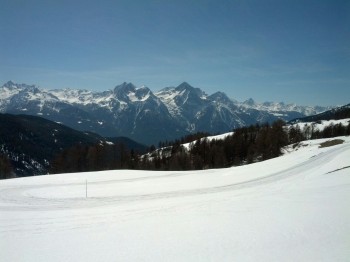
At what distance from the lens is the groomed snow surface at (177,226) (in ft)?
34.0

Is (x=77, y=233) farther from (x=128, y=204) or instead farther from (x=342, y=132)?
(x=342, y=132)

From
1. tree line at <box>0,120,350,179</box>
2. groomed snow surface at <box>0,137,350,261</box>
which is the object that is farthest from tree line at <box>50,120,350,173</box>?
groomed snow surface at <box>0,137,350,261</box>

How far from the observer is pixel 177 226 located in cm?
1366

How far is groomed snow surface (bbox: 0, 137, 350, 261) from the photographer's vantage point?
10.4 meters

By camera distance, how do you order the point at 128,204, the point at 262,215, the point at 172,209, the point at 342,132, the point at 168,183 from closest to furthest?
the point at 262,215, the point at 172,209, the point at 128,204, the point at 168,183, the point at 342,132

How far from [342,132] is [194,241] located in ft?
468

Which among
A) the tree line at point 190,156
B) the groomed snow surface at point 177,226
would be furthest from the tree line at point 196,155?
the groomed snow surface at point 177,226

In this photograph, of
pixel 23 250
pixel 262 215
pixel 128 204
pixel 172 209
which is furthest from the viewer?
pixel 128 204

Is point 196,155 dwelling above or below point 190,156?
above

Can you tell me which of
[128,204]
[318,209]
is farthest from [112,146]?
[318,209]

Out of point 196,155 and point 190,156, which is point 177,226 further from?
point 190,156

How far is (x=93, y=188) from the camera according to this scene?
27344 millimetres

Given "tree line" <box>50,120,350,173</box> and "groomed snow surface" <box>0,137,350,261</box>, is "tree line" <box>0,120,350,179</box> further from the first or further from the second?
"groomed snow surface" <box>0,137,350,261</box>

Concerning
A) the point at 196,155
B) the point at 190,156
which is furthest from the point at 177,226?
the point at 190,156
